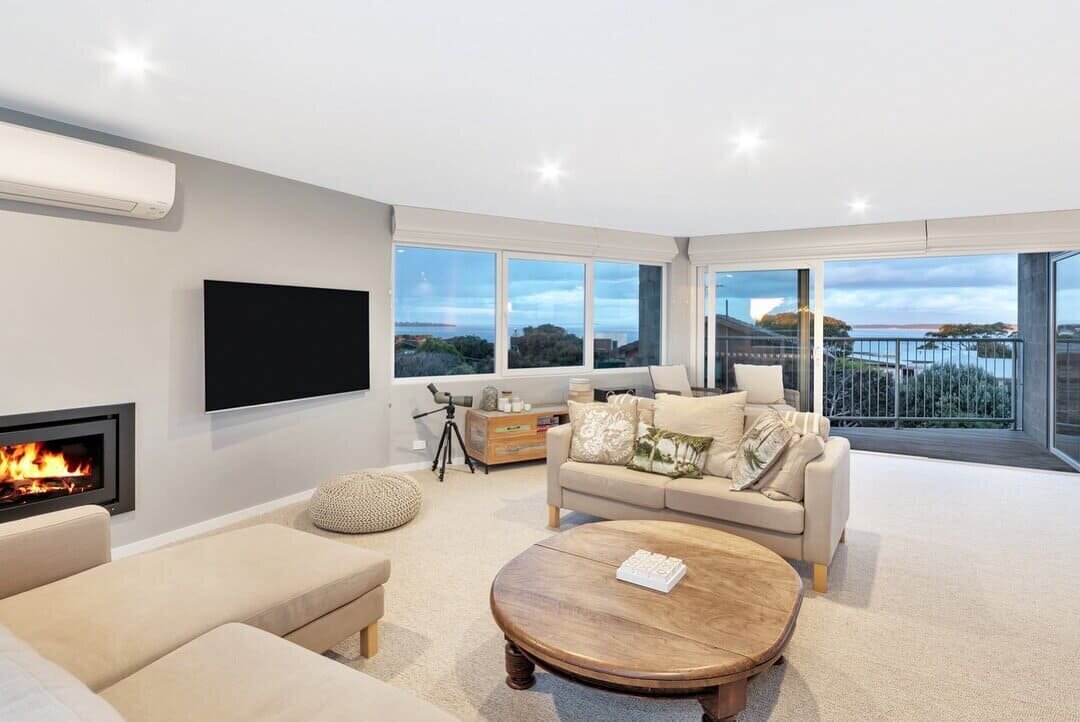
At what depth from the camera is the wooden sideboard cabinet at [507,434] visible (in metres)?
5.14

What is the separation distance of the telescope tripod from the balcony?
3.34m

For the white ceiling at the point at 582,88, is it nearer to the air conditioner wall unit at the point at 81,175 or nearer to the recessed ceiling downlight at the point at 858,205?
the air conditioner wall unit at the point at 81,175

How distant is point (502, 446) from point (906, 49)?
156 inches

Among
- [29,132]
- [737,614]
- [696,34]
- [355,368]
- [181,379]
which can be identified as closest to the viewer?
[737,614]

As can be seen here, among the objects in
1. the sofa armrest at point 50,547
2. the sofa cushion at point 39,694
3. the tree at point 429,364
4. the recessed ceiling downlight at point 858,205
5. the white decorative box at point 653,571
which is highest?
the recessed ceiling downlight at point 858,205

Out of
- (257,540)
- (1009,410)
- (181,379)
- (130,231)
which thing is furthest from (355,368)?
(1009,410)

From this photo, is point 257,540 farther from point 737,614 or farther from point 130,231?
point 130,231

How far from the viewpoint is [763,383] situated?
20.1 feet

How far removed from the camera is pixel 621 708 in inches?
78.7

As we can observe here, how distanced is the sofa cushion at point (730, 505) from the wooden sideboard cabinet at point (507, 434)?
1.99 meters

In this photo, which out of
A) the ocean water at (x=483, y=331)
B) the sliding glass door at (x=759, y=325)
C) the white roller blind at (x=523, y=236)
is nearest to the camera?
the white roller blind at (x=523, y=236)

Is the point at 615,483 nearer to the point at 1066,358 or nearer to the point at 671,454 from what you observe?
the point at 671,454

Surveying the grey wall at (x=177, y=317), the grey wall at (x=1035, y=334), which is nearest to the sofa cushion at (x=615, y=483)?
the grey wall at (x=177, y=317)

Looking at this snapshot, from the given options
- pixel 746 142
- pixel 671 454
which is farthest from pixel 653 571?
pixel 746 142
